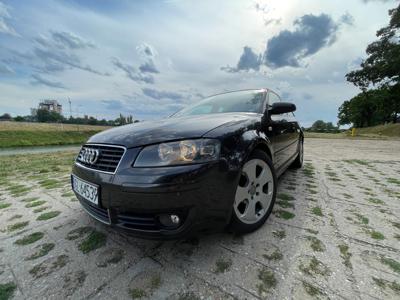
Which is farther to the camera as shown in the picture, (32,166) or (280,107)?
(32,166)

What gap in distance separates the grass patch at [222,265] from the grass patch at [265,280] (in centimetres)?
21

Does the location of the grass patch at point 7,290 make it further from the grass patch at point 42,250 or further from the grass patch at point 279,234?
the grass patch at point 279,234

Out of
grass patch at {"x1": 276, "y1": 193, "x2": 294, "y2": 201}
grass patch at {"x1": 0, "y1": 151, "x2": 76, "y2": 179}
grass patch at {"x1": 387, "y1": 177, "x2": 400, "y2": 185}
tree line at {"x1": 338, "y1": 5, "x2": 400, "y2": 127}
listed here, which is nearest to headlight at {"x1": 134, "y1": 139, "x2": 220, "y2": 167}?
grass patch at {"x1": 276, "y1": 193, "x2": 294, "y2": 201}

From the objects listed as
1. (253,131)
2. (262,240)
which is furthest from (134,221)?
(253,131)

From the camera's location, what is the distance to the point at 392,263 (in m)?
1.47

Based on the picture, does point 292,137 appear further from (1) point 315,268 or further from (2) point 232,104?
(1) point 315,268

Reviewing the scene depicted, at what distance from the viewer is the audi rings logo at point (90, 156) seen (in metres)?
1.66

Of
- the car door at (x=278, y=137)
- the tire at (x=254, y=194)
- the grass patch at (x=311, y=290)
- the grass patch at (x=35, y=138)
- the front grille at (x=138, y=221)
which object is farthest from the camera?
the grass patch at (x=35, y=138)

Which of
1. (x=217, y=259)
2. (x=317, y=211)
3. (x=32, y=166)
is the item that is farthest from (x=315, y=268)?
(x=32, y=166)

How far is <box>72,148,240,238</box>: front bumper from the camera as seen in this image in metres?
1.30

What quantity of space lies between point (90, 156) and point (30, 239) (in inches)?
38.9

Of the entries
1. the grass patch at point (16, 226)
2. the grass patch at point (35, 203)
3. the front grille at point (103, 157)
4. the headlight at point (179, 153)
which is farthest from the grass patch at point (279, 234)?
the grass patch at point (35, 203)

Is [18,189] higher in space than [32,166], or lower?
higher

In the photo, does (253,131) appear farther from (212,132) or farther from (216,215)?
(216,215)
